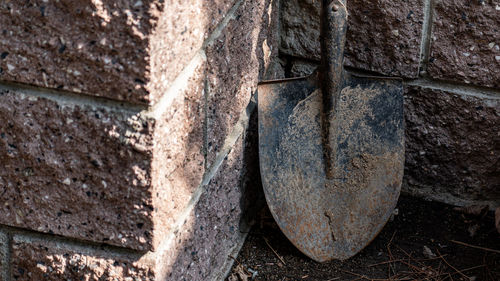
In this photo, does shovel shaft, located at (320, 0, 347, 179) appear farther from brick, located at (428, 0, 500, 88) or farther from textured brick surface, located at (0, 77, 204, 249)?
textured brick surface, located at (0, 77, 204, 249)

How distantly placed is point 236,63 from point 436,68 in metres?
0.66

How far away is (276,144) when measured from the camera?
1.85 meters

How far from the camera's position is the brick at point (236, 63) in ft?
5.11

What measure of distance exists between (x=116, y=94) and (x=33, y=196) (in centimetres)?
31

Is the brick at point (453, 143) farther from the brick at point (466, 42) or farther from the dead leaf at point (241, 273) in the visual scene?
the dead leaf at point (241, 273)

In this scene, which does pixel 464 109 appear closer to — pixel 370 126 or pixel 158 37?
pixel 370 126

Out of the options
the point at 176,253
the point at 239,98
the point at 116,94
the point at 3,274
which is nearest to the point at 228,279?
the point at 176,253

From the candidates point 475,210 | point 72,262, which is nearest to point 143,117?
point 72,262

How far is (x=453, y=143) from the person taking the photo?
2.04 metres

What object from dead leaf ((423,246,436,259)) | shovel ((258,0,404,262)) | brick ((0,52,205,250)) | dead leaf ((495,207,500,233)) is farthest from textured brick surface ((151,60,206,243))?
dead leaf ((495,207,500,233))

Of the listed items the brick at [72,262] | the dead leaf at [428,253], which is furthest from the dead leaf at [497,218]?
the brick at [72,262]

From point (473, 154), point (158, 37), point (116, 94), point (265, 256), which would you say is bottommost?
point (265, 256)

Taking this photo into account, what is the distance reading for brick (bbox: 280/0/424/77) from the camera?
6.30 feet

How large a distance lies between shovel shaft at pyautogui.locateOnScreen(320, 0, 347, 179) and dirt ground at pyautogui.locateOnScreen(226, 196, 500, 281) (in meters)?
0.27
